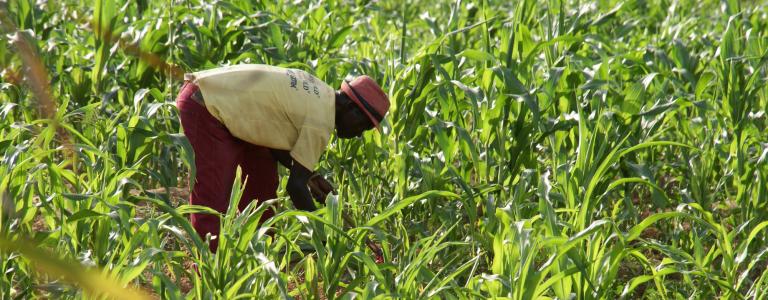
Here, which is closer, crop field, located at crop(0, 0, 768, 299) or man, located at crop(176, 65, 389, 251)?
crop field, located at crop(0, 0, 768, 299)

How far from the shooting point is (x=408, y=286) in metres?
2.54

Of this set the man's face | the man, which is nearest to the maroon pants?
the man

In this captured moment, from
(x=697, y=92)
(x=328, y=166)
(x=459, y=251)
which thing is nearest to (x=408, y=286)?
(x=459, y=251)

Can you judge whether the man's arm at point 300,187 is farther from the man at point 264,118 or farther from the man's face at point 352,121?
the man's face at point 352,121

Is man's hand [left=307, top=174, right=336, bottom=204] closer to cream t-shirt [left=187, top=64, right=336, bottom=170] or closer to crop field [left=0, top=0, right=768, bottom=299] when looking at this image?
crop field [left=0, top=0, right=768, bottom=299]

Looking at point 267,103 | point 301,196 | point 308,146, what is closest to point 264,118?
point 267,103

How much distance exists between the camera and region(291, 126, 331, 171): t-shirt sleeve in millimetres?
3178

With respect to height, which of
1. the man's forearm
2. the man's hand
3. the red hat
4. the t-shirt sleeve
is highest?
the red hat

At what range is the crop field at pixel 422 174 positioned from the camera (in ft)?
8.55

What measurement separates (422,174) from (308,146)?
53 cm

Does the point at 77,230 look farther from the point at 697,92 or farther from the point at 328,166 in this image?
the point at 697,92

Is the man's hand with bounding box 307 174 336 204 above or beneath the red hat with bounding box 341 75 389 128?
beneath

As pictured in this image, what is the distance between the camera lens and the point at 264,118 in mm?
3285

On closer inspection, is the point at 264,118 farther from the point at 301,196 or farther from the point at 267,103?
the point at 301,196
